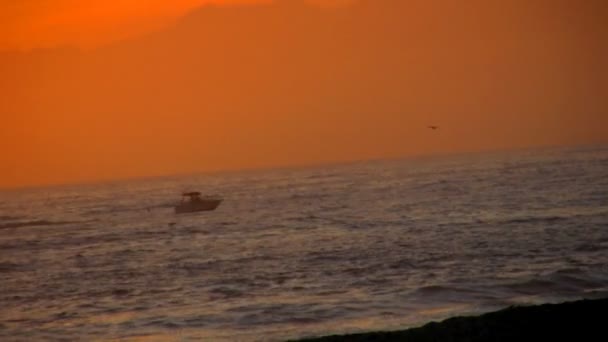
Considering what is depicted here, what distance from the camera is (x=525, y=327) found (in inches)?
517

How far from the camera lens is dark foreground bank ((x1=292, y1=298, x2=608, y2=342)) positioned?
12609 millimetres

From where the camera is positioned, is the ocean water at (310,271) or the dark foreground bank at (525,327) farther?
the ocean water at (310,271)

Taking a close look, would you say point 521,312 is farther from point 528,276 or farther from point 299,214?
point 299,214

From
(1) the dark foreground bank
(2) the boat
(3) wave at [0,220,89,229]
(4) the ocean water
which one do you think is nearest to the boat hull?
(2) the boat

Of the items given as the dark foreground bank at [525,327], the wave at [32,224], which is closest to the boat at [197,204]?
the wave at [32,224]

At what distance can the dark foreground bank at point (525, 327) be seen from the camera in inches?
496

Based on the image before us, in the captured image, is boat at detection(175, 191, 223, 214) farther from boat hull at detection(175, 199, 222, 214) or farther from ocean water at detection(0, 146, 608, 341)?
ocean water at detection(0, 146, 608, 341)

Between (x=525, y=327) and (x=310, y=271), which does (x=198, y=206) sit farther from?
(x=525, y=327)

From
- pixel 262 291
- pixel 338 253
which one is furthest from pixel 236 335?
pixel 338 253

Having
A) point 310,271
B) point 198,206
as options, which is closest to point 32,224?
point 198,206

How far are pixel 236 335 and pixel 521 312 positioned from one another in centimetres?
809

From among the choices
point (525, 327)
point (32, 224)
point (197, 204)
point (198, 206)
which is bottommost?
point (32, 224)

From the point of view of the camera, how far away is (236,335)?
20.5 metres

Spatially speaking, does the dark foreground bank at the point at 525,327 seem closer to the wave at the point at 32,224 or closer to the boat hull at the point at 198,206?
the boat hull at the point at 198,206
